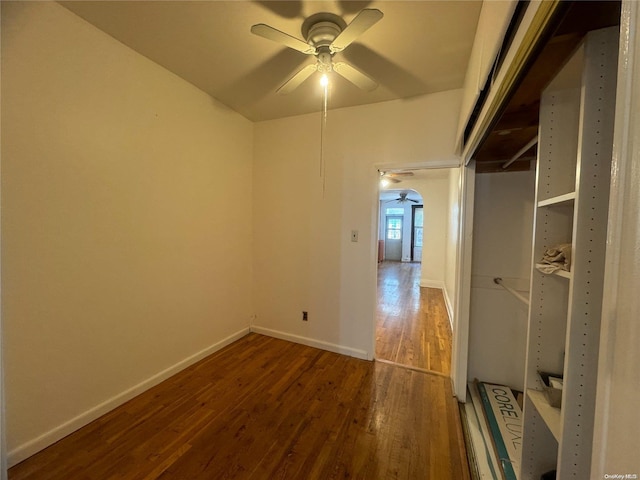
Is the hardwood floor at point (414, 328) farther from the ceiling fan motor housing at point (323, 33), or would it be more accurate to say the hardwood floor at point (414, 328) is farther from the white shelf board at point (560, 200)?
the ceiling fan motor housing at point (323, 33)

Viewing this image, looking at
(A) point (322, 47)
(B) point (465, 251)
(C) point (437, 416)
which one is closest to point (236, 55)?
(A) point (322, 47)

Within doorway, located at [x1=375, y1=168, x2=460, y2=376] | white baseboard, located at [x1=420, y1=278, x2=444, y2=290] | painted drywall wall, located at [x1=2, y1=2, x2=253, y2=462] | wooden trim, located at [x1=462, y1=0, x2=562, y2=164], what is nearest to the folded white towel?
wooden trim, located at [x1=462, y1=0, x2=562, y2=164]

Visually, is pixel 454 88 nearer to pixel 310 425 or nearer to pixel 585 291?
pixel 585 291

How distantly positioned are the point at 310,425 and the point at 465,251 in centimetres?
168

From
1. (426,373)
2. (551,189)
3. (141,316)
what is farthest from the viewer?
(426,373)

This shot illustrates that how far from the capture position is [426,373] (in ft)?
7.71

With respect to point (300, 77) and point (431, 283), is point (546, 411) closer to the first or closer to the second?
point (300, 77)

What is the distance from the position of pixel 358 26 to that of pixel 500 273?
2.07 meters

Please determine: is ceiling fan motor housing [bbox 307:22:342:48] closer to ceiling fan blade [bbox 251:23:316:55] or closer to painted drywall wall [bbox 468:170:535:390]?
ceiling fan blade [bbox 251:23:316:55]

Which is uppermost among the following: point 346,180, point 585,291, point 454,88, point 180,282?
point 454,88

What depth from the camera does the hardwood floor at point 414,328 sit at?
2623 millimetres

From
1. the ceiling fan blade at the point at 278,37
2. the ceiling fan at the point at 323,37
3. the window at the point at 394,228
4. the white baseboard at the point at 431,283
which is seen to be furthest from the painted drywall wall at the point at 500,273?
the window at the point at 394,228

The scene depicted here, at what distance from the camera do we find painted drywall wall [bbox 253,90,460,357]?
2373 mm

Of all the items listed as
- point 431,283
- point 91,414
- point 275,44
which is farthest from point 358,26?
point 431,283
